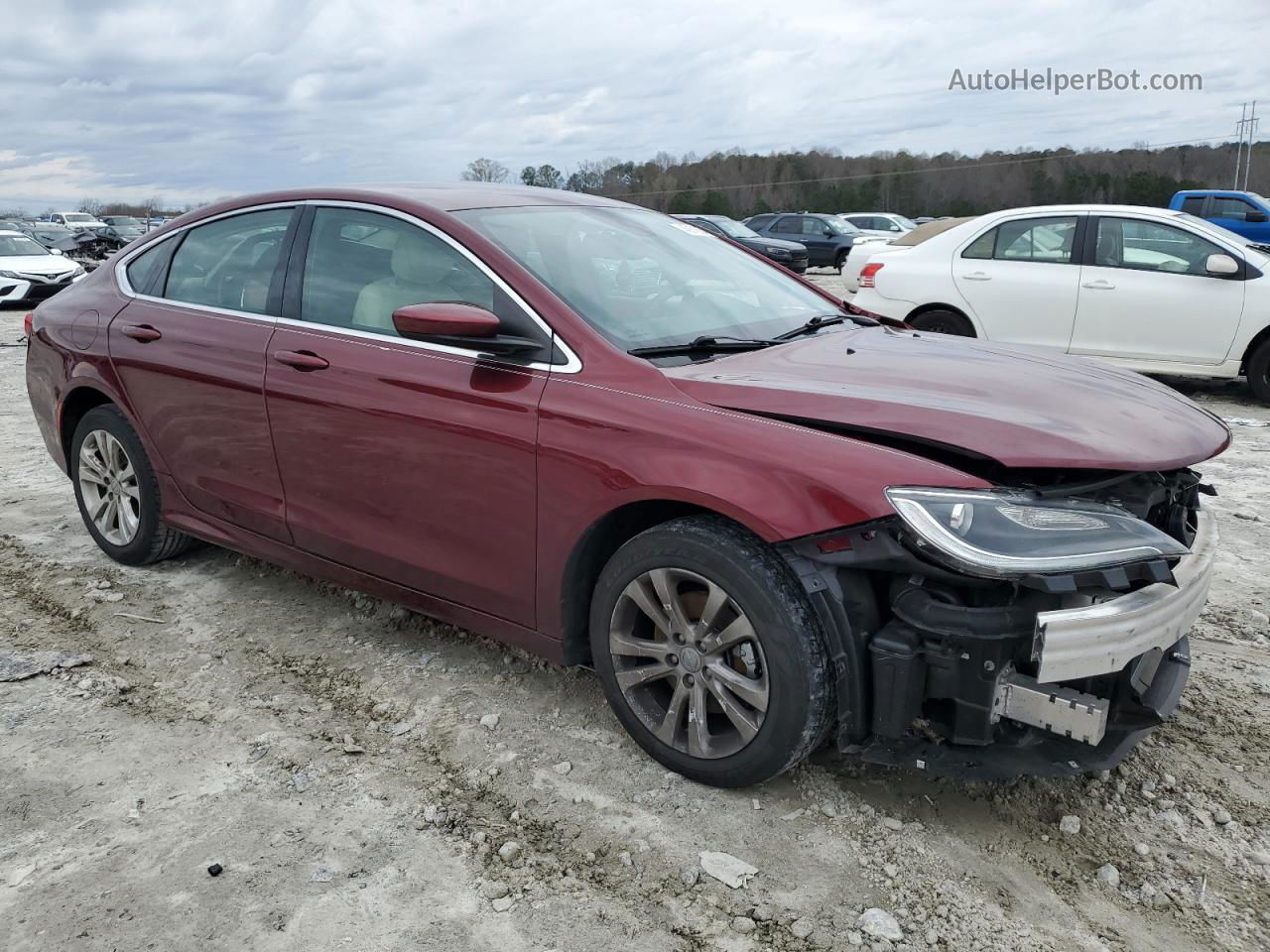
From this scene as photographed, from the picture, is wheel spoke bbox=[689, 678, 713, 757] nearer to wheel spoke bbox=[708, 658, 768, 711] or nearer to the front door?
wheel spoke bbox=[708, 658, 768, 711]

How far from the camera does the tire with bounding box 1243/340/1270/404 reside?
790 cm

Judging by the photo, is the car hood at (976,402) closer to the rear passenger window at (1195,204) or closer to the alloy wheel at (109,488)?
the alloy wheel at (109,488)

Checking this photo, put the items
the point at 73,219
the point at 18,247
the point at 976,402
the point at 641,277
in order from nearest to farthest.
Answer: the point at 976,402
the point at 641,277
the point at 18,247
the point at 73,219

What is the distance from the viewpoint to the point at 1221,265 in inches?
307

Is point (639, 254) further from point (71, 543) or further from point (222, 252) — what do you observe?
point (71, 543)

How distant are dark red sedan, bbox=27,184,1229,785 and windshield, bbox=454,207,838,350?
0.05 feet

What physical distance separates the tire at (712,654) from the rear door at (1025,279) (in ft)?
20.8

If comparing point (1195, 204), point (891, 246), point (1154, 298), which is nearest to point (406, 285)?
point (1154, 298)

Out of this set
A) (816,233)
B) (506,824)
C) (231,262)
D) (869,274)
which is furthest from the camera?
(816,233)

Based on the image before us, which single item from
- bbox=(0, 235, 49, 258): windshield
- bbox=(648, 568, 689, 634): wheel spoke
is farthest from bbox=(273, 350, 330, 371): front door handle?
bbox=(0, 235, 49, 258): windshield

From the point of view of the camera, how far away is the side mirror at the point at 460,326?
294 centimetres

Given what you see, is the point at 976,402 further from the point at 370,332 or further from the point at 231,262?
the point at 231,262

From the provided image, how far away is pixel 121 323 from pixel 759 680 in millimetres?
3244

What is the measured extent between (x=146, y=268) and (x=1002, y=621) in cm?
386
